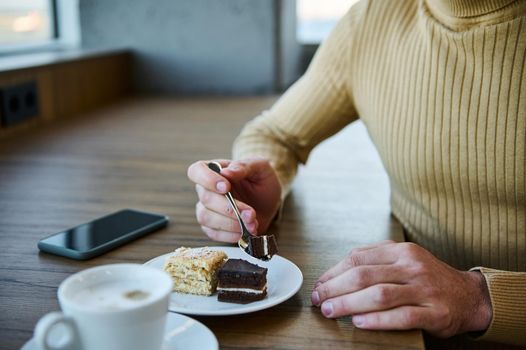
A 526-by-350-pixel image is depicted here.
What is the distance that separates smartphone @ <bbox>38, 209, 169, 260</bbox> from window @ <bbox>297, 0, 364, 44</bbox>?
210 cm

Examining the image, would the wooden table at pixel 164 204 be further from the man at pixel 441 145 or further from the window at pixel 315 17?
the window at pixel 315 17

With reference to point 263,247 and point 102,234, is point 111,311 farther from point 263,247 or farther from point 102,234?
point 102,234

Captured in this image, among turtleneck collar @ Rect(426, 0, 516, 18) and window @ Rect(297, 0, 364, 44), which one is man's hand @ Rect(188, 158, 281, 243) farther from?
window @ Rect(297, 0, 364, 44)

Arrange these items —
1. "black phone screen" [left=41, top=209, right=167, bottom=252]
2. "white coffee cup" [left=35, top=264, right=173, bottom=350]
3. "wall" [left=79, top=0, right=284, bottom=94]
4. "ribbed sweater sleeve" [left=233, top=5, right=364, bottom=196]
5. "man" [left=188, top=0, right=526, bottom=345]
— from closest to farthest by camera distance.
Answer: "white coffee cup" [left=35, top=264, right=173, bottom=350] < "man" [left=188, top=0, right=526, bottom=345] < "black phone screen" [left=41, top=209, right=167, bottom=252] < "ribbed sweater sleeve" [left=233, top=5, right=364, bottom=196] < "wall" [left=79, top=0, right=284, bottom=94]

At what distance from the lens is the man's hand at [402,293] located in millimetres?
647

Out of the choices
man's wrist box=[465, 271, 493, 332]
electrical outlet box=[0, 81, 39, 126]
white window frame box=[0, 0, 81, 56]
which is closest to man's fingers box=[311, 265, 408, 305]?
man's wrist box=[465, 271, 493, 332]

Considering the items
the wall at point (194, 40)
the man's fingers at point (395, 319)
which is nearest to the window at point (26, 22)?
the wall at point (194, 40)

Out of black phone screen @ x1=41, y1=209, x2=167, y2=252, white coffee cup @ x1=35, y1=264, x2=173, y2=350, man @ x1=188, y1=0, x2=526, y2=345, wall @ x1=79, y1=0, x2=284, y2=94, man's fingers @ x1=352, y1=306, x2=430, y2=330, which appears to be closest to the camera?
white coffee cup @ x1=35, y1=264, x2=173, y2=350

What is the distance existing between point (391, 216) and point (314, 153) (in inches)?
21.7

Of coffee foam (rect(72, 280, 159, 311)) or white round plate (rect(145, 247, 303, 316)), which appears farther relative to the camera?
white round plate (rect(145, 247, 303, 316))

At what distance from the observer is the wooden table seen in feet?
2.12

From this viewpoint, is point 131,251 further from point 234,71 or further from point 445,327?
point 234,71

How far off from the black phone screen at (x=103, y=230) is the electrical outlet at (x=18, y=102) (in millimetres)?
756

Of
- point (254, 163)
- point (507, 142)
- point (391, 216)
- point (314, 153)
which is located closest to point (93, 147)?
point (314, 153)
